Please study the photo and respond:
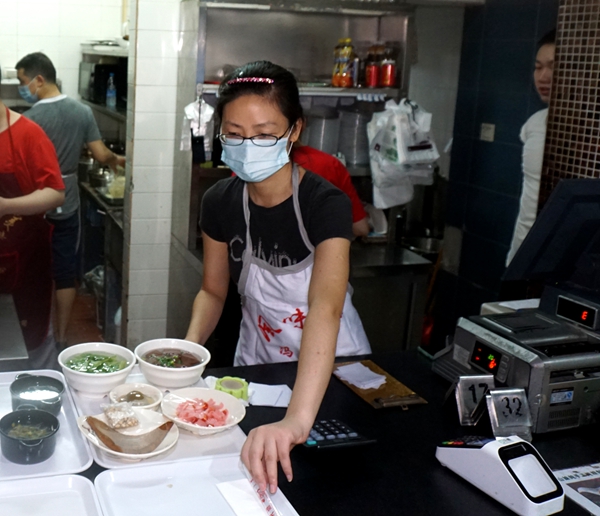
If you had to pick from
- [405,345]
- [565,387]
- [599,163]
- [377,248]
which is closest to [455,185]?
[377,248]

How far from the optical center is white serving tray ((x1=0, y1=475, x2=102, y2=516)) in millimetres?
1333

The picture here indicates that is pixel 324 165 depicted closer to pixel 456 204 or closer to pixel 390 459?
pixel 456 204

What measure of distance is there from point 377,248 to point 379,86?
0.85 m

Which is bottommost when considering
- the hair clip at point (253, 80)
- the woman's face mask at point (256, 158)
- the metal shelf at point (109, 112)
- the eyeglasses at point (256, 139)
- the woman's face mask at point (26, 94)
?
the woman's face mask at point (256, 158)

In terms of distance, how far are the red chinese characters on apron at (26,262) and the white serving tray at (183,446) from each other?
2.01 metres

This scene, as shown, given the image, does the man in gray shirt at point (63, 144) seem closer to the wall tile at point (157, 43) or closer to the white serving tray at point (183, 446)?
the wall tile at point (157, 43)

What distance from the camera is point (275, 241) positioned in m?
2.17

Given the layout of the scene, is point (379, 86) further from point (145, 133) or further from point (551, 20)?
point (145, 133)

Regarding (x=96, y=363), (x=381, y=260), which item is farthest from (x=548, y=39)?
(x=96, y=363)

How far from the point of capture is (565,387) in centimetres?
185

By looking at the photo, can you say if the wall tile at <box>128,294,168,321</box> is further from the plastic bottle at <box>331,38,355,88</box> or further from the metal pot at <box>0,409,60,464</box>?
the metal pot at <box>0,409,60,464</box>

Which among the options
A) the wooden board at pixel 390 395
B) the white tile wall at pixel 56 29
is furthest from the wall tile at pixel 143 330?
the wooden board at pixel 390 395

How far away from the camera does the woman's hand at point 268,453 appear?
1.37m

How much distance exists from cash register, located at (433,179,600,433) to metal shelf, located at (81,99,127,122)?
231 centimetres
